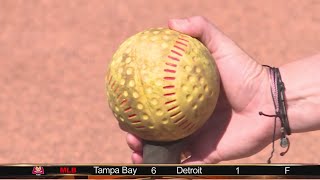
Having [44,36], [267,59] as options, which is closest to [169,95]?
[267,59]

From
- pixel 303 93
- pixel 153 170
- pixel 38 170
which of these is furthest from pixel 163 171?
pixel 303 93

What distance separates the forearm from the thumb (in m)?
0.22

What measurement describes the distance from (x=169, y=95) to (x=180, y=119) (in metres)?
0.09

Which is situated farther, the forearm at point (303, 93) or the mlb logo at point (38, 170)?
the forearm at point (303, 93)

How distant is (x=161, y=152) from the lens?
6.46ft

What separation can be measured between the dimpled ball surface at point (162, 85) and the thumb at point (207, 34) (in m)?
0.10

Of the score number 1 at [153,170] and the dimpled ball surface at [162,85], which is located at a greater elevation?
the dimpled ball surface at [162,85]

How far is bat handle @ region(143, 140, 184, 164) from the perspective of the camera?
77.4 inches

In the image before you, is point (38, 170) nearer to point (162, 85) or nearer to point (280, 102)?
point (162, 85)

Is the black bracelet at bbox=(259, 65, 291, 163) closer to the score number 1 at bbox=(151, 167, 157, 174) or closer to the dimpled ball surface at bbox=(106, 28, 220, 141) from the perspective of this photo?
the dimpled ball surface at bbox=(106, 28, 220, 141)

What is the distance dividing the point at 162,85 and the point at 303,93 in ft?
2.15

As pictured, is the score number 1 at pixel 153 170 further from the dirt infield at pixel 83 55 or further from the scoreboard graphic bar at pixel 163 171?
the dirt infield at pixel 83 55

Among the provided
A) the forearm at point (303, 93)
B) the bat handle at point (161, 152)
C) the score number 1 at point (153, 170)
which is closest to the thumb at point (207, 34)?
the forearm at point (303, 93)

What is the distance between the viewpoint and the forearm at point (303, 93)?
2.14m
